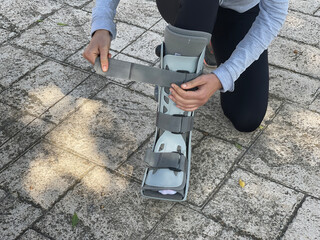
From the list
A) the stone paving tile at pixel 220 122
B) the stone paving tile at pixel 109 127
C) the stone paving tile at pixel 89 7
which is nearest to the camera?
the stone paving tile at pixel 109 127

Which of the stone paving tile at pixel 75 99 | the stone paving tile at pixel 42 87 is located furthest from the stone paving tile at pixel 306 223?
the stone paving tile at pixel 42 87

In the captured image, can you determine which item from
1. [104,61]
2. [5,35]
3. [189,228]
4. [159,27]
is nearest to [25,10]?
[5,35]

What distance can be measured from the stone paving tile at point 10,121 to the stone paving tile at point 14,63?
9.6 inches

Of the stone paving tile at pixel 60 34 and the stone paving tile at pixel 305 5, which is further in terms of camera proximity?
the stone paving tile at pixel 305 5

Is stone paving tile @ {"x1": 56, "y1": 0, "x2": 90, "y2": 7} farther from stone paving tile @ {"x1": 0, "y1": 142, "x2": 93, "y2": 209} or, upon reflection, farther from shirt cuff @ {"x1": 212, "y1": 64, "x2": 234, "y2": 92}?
shirt cuff @ {"x1": 212, "y1": 64, "x2": 234, "y2": 92}

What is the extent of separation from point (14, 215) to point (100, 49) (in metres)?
0.84

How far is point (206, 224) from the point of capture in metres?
2.46

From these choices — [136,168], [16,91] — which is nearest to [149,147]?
[136,168]

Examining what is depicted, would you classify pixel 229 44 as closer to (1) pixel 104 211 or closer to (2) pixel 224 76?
(2) pixel 224 76

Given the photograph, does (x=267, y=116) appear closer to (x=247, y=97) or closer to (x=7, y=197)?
(x=247, y=97)

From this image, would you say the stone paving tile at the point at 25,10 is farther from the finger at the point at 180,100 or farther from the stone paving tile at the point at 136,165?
the finger at the point at 180,100

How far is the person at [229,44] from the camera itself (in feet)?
7.90

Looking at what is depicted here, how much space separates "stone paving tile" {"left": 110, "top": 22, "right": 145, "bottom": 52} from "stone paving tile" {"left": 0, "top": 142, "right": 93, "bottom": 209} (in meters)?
1.06

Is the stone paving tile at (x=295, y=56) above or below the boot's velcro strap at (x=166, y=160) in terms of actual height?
below
